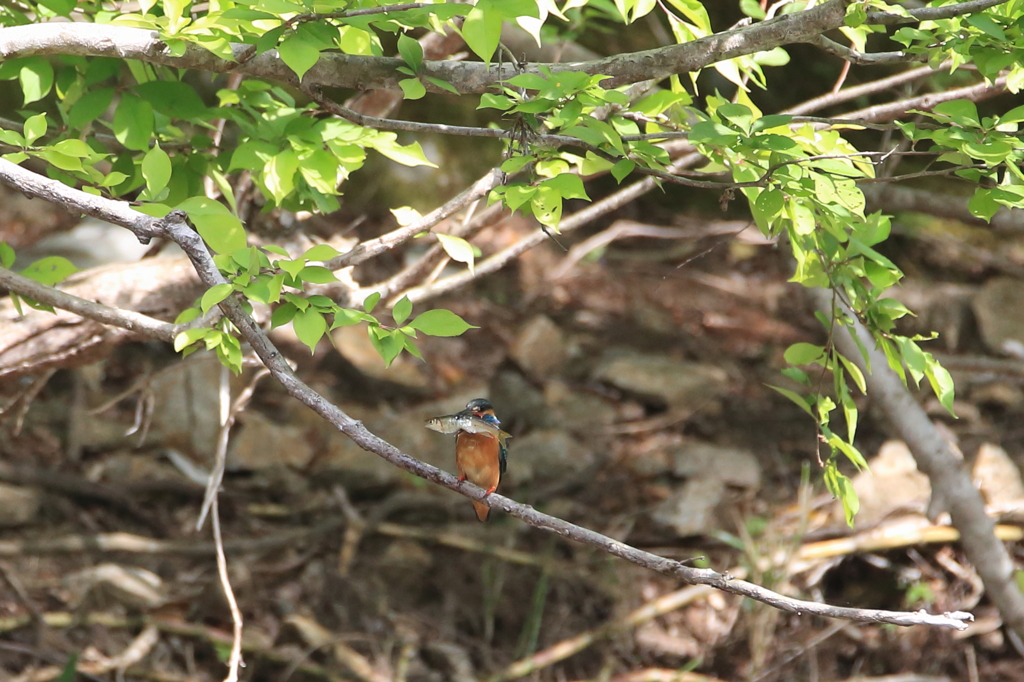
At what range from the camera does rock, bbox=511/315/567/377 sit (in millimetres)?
5789

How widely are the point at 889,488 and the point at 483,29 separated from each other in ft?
13.6

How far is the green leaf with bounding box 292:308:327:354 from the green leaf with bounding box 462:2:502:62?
54 cm

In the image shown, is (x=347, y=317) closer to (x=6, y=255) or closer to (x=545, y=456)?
(x=6, y=255)

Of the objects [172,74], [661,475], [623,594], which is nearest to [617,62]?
[172,74]

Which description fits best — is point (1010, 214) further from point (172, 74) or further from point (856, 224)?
point (172, 74)

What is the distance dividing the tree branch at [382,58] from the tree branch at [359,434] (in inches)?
17.6

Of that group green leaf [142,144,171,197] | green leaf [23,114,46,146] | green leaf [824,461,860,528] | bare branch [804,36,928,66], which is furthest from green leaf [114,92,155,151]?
green leaf [824,461,860,528]

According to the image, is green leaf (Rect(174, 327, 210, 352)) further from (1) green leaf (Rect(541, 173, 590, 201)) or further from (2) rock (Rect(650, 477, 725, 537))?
(2) rock (Rect(650, 477, 725, 537))

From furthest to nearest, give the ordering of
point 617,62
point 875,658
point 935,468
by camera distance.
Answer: point 875,658 < point 935,468 < point 617,62

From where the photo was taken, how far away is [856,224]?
2.04 metres

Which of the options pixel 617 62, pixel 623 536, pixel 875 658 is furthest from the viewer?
pixel 623 536

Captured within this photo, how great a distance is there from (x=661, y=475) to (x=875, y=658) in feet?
4.84

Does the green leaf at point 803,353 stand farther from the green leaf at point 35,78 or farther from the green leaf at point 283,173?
the green leaf at point 35,78

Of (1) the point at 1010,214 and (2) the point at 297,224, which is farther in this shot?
(1) the point at 1010,214
